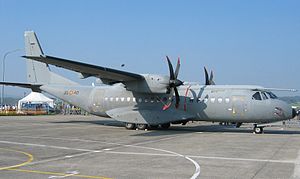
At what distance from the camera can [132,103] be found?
991 inches

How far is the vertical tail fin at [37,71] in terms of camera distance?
97.1 feet

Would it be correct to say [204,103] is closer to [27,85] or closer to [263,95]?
[263,95]

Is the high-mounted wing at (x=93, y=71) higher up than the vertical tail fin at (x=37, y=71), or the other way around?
the vertical tail fin at (x=37, y=71)

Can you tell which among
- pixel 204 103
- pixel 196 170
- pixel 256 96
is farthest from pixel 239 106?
pixel 196 170

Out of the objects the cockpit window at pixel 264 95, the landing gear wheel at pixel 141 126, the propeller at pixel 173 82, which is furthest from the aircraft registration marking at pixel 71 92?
the cockpit window at pixel 264 95

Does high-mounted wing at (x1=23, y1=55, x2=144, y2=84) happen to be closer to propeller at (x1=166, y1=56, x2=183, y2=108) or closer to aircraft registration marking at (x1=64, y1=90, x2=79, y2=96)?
propeller at (x1=166, y1=56, x2=183, y2=108)

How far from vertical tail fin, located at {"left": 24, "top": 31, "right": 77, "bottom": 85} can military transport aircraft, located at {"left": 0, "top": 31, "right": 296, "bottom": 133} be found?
15.3ft

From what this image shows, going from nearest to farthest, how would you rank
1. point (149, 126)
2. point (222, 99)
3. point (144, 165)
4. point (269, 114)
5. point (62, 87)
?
point (144, 165)
point (269, 114)
point (222, 99)
point (149, 126)
point (62, 87)

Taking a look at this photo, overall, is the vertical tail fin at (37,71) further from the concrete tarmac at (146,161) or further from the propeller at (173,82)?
the concrete tarmac at (146,161)

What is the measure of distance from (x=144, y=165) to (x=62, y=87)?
20664mm

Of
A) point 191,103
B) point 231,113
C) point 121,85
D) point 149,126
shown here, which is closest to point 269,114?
point 231,113

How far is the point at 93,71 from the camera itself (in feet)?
70.4

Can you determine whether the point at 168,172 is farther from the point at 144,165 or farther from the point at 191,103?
the point at 191,103

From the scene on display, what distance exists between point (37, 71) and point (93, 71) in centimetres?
1105
